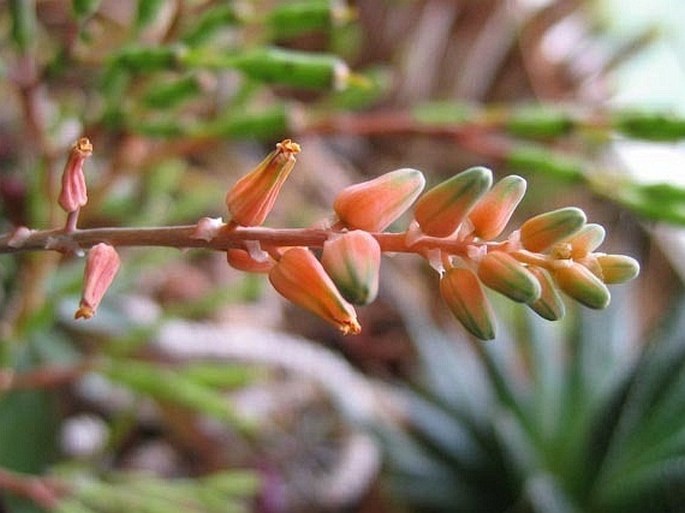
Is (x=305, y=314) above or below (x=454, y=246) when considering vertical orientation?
below

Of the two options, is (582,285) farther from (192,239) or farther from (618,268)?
(192,239)

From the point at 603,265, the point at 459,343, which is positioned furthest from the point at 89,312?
the point at 459,343

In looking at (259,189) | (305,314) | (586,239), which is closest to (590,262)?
(586,239)

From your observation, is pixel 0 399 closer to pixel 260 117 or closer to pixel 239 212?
pixel 260 117

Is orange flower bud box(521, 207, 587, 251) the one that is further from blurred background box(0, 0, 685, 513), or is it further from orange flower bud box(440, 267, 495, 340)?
blurred background box(0, 0, 685, 513)

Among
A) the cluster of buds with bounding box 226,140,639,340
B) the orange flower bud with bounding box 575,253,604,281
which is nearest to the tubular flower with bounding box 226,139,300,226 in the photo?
the cluster of buds with bounding box 226,140,639,340

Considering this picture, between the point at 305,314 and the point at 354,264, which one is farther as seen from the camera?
the point at 305,314
